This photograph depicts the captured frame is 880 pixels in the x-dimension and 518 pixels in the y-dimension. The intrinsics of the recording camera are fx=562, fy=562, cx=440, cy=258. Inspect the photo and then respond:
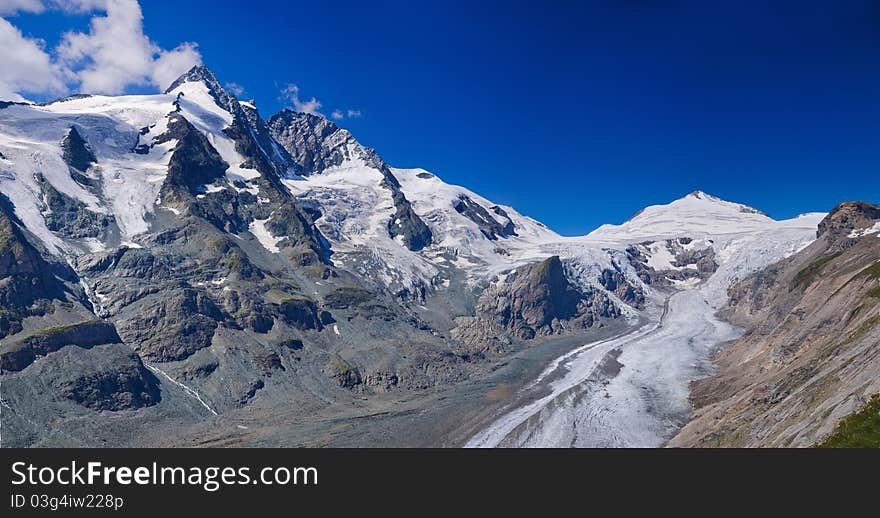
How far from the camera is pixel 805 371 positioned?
7744 cm

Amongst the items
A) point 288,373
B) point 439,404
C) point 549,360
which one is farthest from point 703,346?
point 288,373

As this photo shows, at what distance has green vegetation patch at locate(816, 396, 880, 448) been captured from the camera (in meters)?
36.8

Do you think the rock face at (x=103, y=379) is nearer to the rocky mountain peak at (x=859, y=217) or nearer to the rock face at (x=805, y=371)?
the rock face at (x=805, y=371)

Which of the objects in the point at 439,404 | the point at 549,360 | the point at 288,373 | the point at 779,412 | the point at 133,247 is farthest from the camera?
the point at 549,360

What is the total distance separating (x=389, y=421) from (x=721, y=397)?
68017 mm

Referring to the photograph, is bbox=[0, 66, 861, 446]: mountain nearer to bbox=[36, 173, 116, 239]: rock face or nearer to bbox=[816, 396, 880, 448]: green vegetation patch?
bbox=[36, 173, 116, 239]: rock face

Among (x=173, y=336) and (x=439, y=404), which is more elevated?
(x=173, y=336)

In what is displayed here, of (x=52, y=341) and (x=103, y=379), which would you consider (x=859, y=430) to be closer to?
(x=103, y=379)

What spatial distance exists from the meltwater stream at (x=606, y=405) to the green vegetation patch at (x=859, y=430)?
59207 mm

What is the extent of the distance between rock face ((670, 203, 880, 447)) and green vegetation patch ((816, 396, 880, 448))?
3.03 metres

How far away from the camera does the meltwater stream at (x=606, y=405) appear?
104 m

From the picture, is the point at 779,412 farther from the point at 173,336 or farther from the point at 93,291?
the point at 93,291

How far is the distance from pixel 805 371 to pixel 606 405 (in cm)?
5210
